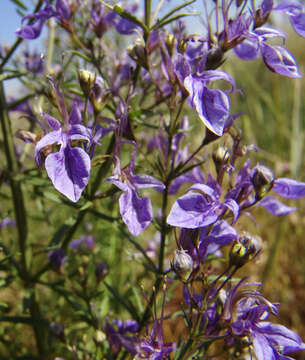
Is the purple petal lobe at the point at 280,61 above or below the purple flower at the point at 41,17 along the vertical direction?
below

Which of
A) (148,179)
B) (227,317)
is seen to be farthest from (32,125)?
(227,317)

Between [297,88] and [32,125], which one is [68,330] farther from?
[297,88]

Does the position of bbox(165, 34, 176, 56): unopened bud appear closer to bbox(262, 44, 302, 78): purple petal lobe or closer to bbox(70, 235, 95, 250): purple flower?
bbox(262, 44, 302, 78): purple petal lobe

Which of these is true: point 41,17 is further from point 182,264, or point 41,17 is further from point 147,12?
point 182,264

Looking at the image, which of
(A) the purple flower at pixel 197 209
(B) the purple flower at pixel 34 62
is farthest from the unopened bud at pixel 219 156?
(B) the purple flower at pixel 34 62

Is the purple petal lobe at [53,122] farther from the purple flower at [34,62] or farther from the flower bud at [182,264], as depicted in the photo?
the purple flower at [34,62]

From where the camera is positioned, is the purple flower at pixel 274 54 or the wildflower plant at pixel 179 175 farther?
the purple flower at pixel 274 54

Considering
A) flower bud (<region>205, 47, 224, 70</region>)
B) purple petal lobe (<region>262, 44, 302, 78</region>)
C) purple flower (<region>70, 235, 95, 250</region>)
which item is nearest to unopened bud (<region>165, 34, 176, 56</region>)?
flower bud (<region>205, 47, 224, 70</region>)
